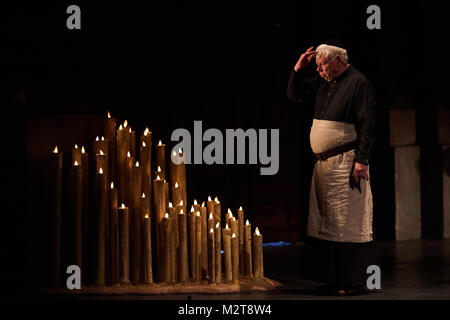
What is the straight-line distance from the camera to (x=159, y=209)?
4.95m

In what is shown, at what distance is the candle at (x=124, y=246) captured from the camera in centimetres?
483

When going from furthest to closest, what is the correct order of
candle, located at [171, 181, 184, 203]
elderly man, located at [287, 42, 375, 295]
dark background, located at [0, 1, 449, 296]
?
dark background, located at [0, 1, 449, 296] → candle, located at [171, 181, 184, 203] → elderly man, located at [287, 42, 375, 295]

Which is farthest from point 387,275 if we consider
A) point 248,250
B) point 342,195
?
point 248,250

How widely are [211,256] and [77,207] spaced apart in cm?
78

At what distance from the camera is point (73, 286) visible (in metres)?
4.87

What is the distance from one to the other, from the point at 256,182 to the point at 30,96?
186 centimetres

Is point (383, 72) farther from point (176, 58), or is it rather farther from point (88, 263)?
point (88, 263)

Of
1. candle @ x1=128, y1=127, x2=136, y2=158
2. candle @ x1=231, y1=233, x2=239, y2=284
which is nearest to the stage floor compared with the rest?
candle @ x1=231, y1=233, x2=239, y2=284

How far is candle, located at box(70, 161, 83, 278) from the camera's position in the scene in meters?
4.85

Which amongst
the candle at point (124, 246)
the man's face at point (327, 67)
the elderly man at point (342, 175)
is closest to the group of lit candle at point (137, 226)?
the candle at point (124, 246)

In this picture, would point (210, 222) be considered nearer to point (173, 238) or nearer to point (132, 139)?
point (173, 238)

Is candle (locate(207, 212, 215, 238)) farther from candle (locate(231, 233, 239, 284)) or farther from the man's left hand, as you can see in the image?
the man's left hand

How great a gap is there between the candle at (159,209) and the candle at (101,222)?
28 centimetres

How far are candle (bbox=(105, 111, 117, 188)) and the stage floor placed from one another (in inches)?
28.8
